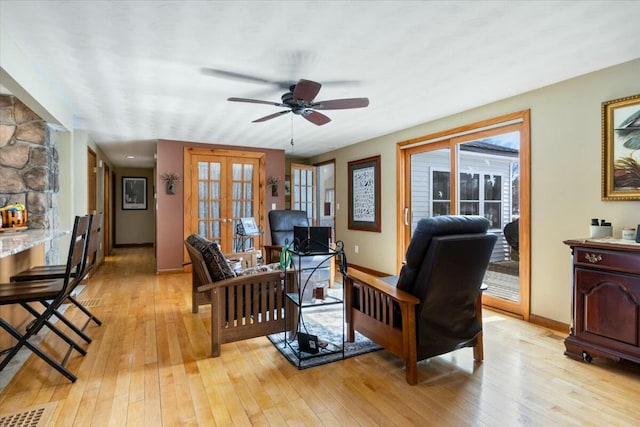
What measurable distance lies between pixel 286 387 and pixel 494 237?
62.2 inches

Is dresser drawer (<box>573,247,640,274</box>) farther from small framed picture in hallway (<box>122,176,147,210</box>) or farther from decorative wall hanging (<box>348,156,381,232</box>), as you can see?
small framed picture in hallway (<box>122,176,147,210</box>)

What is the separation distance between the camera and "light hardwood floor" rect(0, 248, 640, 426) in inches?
71.4

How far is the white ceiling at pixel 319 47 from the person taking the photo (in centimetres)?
195

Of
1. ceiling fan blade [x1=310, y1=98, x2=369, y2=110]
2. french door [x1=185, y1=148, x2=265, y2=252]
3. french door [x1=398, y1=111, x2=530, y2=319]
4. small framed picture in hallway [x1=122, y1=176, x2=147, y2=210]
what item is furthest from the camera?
small framed picture in hallway [x1=122, y1=176, x2=147, y2=210]

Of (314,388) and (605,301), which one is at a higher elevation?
(605,301)

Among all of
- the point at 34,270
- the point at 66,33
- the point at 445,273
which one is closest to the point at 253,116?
the point at 66,33

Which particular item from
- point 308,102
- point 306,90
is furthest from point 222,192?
point 306,90

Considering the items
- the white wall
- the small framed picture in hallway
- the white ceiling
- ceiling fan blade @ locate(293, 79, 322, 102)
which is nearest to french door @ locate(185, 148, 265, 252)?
the white ceiling

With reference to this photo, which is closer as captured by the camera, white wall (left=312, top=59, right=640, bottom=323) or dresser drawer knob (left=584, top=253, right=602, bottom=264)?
dresser drawer knob (left=584, top=253, right=602, bottom=264)

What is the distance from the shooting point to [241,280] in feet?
8.42

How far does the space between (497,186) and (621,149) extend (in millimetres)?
1321

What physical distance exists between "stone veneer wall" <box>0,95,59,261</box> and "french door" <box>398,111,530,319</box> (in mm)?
4343

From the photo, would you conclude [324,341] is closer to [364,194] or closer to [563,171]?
[563,171]

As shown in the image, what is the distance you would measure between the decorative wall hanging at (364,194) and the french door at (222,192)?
1.64 meters
